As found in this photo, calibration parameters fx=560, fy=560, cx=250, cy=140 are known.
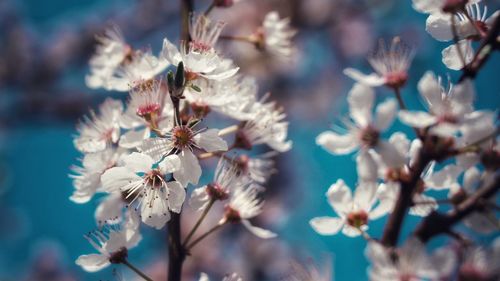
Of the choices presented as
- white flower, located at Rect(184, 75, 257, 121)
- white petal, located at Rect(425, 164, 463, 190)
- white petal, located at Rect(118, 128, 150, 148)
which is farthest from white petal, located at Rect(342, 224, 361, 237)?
white petal, located at Rect(118, 128, 150, 148)

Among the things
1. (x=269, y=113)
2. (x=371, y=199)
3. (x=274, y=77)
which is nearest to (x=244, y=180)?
(x=269, y=113)

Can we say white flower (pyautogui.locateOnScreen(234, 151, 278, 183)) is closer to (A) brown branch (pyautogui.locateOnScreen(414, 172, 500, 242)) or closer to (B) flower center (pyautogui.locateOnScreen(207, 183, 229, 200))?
(B) flower center (pyautogui.locateOnScreen(207, 183, 229, 200))

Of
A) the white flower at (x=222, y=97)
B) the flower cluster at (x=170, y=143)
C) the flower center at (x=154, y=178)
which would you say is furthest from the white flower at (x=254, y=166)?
the flower center at (x=154, y=178)

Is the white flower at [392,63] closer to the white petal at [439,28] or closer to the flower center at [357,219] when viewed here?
the white petal at [439,28]

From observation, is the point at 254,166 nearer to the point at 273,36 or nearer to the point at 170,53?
the point at 170,53

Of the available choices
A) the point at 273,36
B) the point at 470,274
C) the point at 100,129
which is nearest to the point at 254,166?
the point at 100,129
